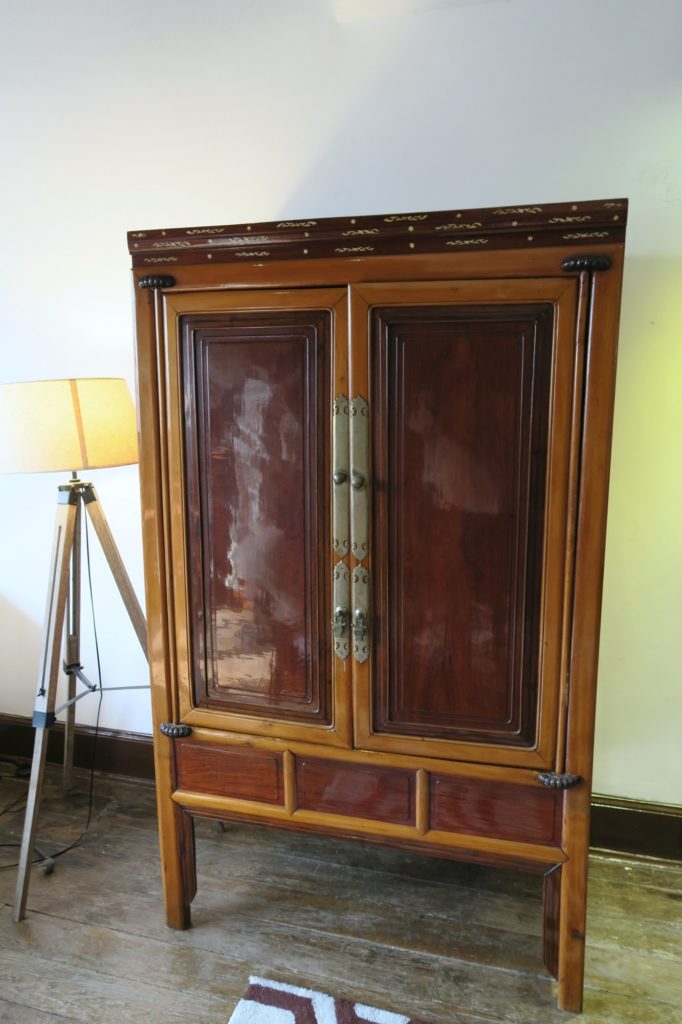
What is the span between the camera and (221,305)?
1.45 meters

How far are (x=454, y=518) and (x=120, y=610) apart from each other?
145 centimetres

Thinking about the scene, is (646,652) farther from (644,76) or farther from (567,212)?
(644,76)

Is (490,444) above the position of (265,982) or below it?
above

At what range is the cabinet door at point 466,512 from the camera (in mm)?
1321

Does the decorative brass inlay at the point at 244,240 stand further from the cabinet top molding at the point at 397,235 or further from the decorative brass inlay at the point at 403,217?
the decorative brass inlay at the point at 403,217

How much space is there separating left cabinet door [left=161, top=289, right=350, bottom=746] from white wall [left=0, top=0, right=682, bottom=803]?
693 mm

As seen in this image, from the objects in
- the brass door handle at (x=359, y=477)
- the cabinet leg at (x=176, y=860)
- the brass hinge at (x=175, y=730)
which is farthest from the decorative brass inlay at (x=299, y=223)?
the cabinet leg at (x=176, y=860)

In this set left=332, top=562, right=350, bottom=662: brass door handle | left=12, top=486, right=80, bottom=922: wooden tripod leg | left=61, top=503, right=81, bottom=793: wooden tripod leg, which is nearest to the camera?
left=332, top=562, right=350, bottom=662: brass door handle

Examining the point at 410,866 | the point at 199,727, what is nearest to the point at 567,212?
the point at 199,727

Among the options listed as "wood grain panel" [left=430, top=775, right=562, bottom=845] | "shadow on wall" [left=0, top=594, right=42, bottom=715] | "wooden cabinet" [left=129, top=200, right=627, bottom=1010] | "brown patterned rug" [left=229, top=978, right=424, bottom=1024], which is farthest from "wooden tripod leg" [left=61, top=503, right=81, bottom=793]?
"wood grain panel" [left=430, top=775, right=562, bottom=845]

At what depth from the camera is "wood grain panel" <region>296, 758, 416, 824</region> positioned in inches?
60.1

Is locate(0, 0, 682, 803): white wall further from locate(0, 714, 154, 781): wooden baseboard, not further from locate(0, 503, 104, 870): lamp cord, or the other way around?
locate(0, 714, 154, 781): wooden baseboard

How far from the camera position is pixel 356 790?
5.10 feet

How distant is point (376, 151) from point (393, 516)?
112 centimetres
